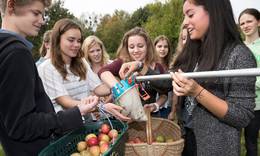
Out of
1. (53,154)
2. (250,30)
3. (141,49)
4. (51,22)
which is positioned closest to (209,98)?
(53,154)

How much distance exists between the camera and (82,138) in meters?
1.83

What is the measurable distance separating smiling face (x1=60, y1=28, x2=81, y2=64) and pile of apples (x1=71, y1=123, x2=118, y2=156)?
1.20 meters

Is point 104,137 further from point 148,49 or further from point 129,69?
point 148,49

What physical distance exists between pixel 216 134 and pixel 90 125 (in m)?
0.73

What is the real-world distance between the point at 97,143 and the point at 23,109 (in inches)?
22.0

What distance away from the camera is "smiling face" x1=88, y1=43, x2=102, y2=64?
15.4 ft

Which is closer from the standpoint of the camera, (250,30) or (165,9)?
(250,30)

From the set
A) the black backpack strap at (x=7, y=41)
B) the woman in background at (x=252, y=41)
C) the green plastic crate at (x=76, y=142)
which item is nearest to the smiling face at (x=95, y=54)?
the woman in background at (x=252, y=41)

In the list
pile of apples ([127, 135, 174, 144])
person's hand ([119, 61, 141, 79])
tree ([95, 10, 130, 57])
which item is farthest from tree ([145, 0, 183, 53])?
person's hand ([119, 61, 141, 79])

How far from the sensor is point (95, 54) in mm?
4703

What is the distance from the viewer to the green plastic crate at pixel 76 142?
1.40m

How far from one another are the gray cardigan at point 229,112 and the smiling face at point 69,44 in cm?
148

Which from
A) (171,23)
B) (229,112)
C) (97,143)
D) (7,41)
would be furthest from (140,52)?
(171,23)

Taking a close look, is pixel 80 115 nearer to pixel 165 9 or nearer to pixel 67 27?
pixel 67 27
